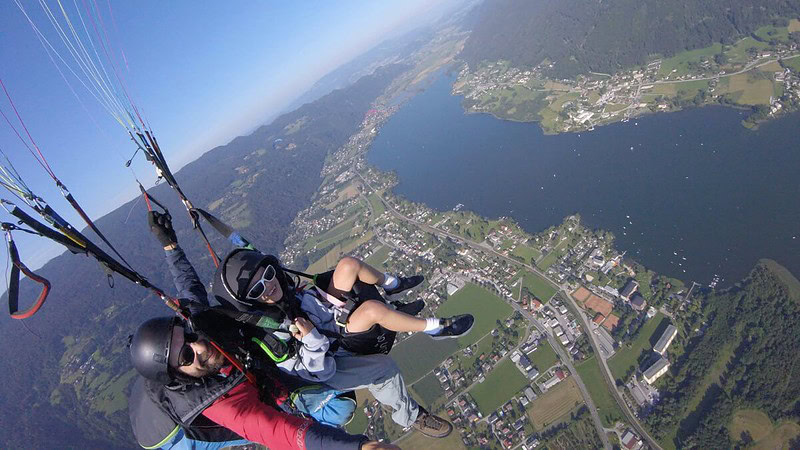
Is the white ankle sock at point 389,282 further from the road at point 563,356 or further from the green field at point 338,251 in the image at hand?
the green field at point 338,251

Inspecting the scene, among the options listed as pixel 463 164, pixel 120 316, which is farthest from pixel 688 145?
pixel 120 316

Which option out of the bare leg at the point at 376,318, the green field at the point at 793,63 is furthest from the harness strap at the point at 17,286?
the green field at the point at 793,63

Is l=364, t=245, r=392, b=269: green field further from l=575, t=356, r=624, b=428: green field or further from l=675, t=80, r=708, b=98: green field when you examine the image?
l=675, t=80, r=708, b=98: green field

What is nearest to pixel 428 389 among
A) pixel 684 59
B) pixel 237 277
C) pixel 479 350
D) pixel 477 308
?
pixel 479 350

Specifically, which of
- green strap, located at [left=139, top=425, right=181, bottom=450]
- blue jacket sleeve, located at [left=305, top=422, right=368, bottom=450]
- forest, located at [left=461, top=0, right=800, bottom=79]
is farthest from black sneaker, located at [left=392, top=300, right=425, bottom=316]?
forest, located at [left=461, top=0, right=800, bottom=79]

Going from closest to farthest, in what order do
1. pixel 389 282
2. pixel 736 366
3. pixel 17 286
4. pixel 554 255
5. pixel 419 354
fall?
1. pixel 17 286
2. pixel 389 282
3. pixel 736 366
4. pixel 419 354
5. pixel 554 255

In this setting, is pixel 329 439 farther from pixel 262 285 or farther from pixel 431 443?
pixel 431 443

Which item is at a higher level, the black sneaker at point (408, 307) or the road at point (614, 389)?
the black sneaker at point (408, 307)
